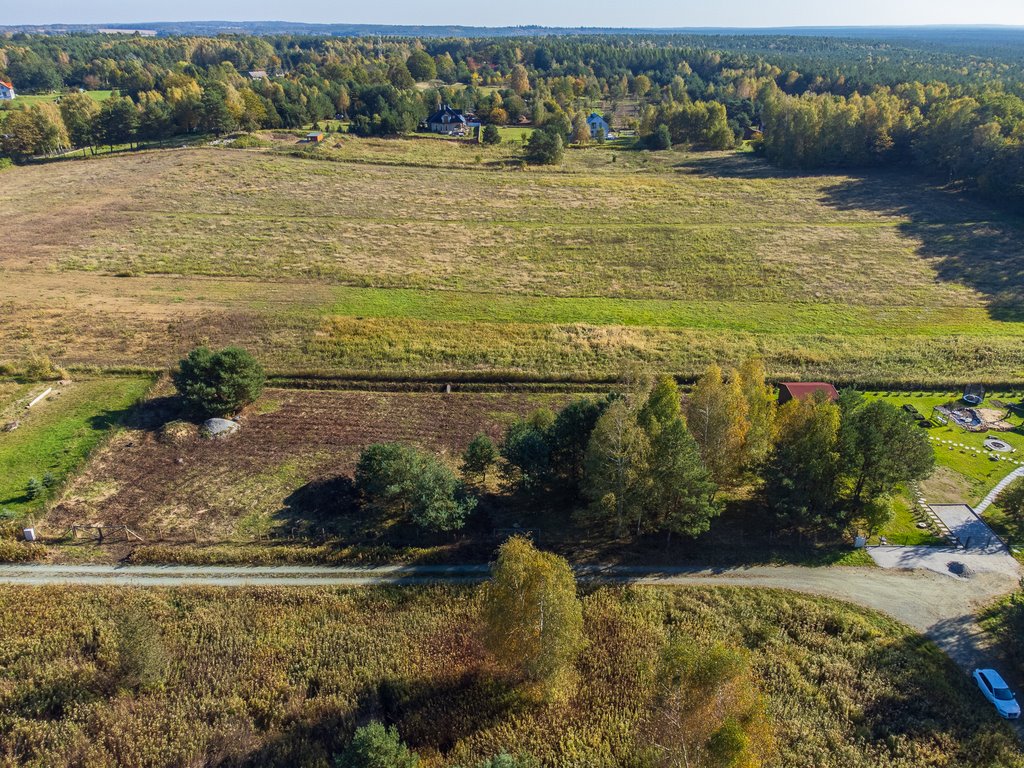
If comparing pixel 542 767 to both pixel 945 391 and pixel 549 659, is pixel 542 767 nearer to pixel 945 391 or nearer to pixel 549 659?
pixel 549 659

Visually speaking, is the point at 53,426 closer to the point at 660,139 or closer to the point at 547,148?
the point at 547,148

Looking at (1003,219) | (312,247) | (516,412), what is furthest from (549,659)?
(1003,219)

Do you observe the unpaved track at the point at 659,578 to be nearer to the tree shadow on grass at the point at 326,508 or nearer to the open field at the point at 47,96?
the tree shadow on grass at the point at 326,508

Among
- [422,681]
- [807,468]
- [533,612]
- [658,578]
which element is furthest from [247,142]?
[533,612]

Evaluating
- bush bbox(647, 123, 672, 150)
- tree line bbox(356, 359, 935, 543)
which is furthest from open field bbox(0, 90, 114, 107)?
tree line bbox(356, 359, 935, 543)

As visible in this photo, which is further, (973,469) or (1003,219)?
(1003,219)

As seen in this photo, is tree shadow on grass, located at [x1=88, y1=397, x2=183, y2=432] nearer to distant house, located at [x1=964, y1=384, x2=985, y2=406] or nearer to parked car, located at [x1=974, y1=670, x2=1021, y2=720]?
parked car, located at [x1=974, y1=670, x2=1021, y2=720]

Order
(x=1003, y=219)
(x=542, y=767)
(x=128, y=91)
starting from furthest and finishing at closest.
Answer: (x=128, y=91)
(x=1003, y=219)
(x=542, y=767)
